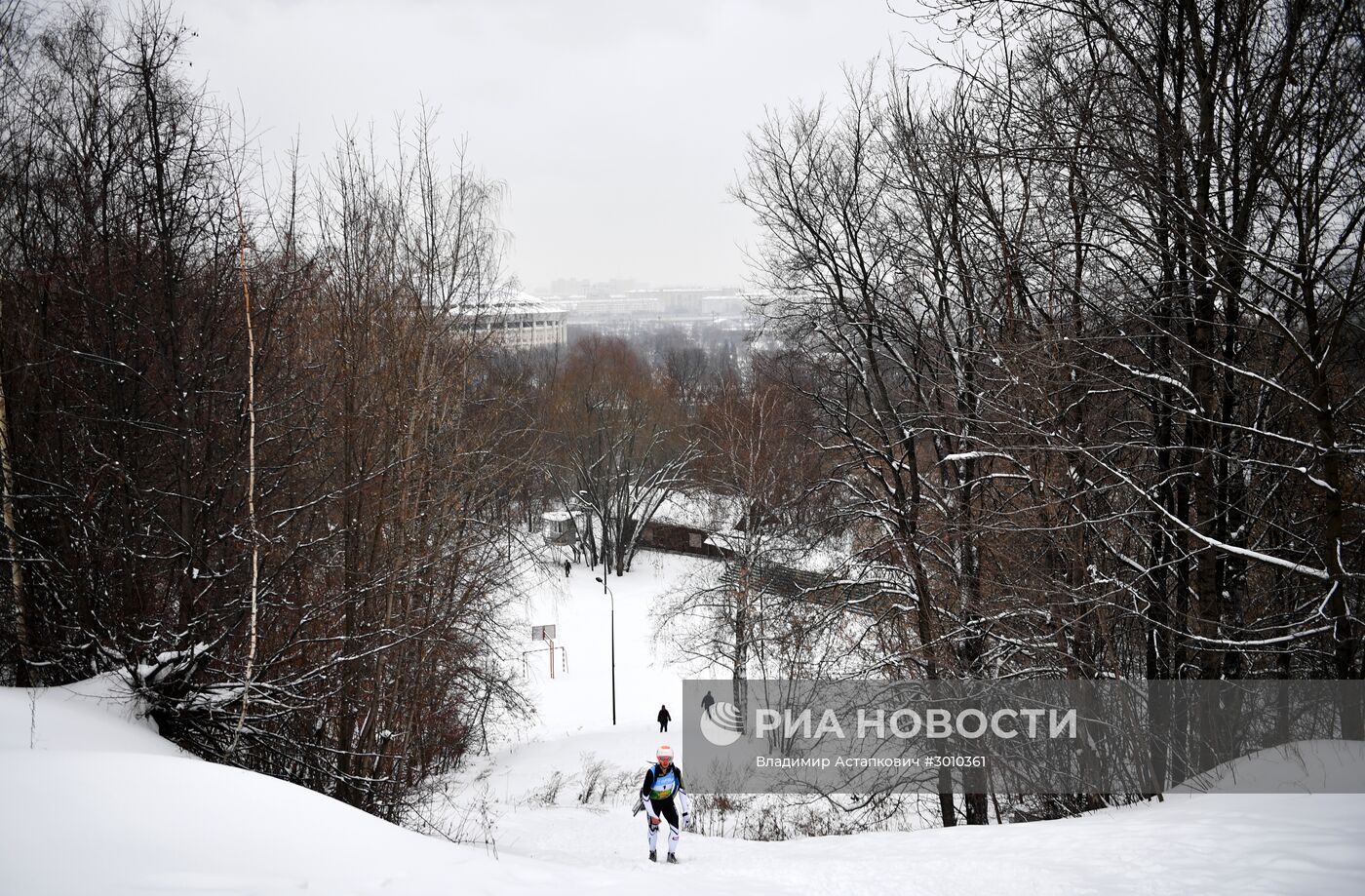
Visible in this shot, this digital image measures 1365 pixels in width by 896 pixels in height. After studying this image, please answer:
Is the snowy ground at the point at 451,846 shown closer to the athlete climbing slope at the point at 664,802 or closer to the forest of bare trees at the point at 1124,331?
the athlete climbing slope at the point at 664,802

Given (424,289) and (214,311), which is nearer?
(214,311)

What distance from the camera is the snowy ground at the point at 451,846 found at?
14.9ft

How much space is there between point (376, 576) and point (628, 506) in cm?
3112

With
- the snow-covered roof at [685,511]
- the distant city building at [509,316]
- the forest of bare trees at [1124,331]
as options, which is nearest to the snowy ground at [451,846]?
the forest of bare trees at [1124,331]

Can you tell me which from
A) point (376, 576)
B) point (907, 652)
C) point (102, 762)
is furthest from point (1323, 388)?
point (376, 576)

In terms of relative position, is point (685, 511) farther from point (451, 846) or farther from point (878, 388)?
point (451, 846)

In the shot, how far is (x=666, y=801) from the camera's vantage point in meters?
8.71

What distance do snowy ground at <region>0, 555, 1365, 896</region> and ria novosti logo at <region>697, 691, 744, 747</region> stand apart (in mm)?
10065

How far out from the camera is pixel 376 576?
1019 cm

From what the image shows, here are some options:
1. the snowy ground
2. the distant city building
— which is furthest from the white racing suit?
the distant city building

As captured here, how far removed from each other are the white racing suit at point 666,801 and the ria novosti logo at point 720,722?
10.7m

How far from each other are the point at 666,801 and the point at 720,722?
11.8m

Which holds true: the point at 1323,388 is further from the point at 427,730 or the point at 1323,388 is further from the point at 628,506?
the point at 628,506

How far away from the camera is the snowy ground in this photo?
4527mm
